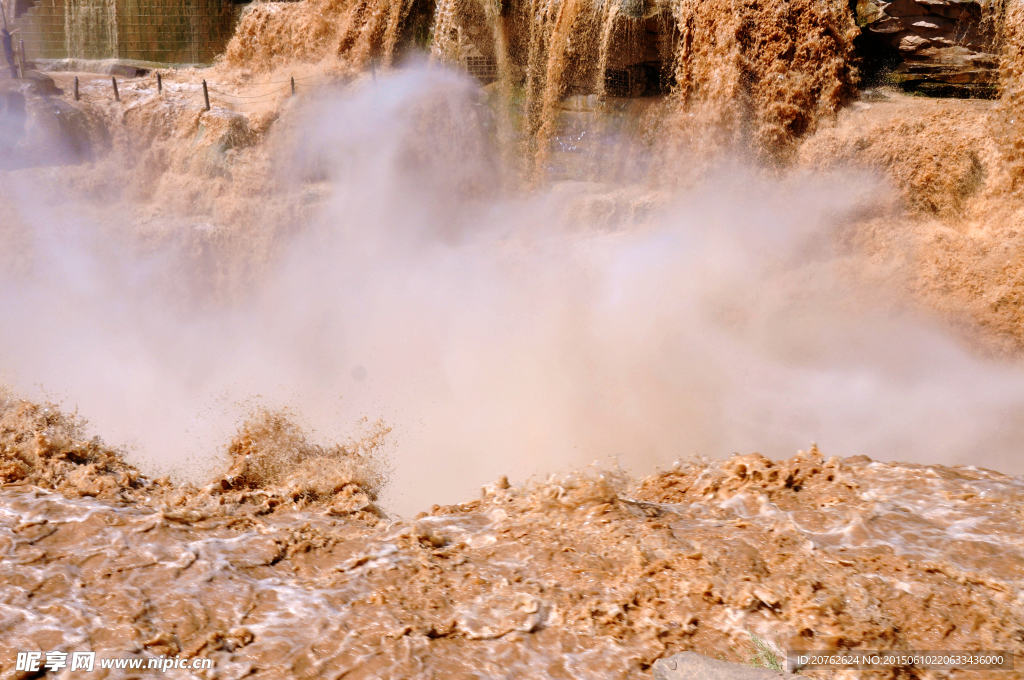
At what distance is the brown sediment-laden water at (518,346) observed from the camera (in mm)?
3279

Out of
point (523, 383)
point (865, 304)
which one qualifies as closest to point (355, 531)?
point (523, 383)

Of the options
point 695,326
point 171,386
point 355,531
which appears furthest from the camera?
point 171,386

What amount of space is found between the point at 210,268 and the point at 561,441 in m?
5.67

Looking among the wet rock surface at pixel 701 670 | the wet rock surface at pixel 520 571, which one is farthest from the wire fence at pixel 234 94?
the wet rock surface at pixel 701 670

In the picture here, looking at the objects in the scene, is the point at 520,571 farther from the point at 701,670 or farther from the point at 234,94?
the point at 234,94

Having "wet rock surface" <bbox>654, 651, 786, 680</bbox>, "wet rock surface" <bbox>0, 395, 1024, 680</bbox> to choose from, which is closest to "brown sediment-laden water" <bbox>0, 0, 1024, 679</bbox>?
"wet rock surface" <bbox>0, 395, 1024, 680</bbox>

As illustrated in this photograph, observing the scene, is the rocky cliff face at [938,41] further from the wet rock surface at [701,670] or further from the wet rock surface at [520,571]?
the wet rock surface at [701,670]

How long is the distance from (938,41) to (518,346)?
5.28m

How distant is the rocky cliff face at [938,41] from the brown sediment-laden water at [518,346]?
0.15 feet

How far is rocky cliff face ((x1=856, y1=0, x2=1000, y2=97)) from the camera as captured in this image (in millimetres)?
6816

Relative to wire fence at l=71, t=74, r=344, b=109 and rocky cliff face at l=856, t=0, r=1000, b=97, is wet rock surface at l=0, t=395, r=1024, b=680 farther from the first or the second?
wire fence at l=71, t=74, r=344, b=109

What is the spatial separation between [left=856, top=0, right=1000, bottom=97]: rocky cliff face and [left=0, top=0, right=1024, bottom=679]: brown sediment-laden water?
0.15ft

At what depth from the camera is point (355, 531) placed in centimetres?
420

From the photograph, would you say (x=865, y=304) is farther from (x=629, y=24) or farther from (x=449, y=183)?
(x=449, y=183)
